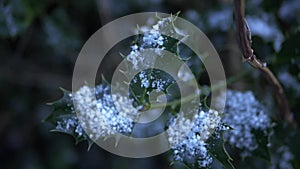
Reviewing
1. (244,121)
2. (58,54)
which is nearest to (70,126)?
(244,121)

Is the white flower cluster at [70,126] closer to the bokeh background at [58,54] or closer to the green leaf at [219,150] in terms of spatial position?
the green leaf at [219,150]

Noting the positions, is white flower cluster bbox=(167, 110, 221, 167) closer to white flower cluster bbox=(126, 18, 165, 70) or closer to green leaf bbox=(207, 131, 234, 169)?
green leaf bbox=(207, 131, 234, 169)

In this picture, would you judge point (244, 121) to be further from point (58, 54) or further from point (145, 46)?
point (58, 54)

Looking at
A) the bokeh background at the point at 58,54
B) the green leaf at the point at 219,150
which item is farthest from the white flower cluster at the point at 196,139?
the bokeh background at the point at 58,54

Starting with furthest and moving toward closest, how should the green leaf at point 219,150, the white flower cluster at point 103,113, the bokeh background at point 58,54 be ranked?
the bokeh background at point 58,54
the white flower cluster at point 103,113
the green leaf at point 219,150

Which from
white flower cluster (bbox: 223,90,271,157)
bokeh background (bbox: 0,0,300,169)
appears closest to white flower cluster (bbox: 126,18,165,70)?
white flower cluster (bbox: 223,90,271,157)

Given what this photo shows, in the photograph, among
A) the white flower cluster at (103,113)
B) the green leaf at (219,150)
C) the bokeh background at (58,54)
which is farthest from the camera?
the bokeh background at (58,54)
